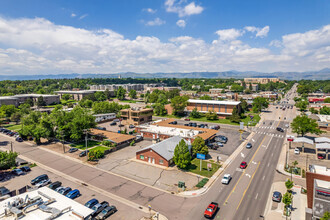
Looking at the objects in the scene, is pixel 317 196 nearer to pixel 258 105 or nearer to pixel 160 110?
pixel 160 110

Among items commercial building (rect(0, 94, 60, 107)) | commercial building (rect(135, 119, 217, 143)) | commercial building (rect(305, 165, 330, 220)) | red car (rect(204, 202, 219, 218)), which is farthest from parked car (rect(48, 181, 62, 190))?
commercial building (rect(0, 94, 60, 107))

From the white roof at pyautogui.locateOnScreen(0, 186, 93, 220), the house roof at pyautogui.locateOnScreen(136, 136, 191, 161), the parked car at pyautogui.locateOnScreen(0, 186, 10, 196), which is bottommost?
the parked car at pyautogui.locateOnScreen(0, 186, 10, 196)

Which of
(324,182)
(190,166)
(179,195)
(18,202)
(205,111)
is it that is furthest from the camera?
(205,111)

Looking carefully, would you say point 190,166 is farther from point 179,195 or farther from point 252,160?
point 252,160

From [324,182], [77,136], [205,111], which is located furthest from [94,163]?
[205,111]

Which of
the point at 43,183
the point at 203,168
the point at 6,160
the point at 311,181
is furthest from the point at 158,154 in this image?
the point at 6,160

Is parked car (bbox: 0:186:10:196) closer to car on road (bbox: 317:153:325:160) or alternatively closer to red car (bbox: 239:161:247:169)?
red car (bbox: 239:161:247:169)

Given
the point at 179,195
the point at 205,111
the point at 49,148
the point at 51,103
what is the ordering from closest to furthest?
the point at 179,195, the point at 49,148, the point at 205,111, the point at 51,103

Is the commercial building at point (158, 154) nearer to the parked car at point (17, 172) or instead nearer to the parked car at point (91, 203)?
the parked car at point (91, 203)
